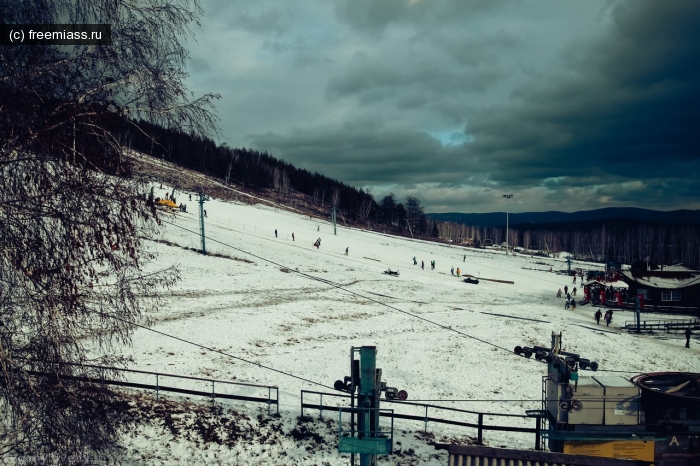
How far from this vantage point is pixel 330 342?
28.8 m

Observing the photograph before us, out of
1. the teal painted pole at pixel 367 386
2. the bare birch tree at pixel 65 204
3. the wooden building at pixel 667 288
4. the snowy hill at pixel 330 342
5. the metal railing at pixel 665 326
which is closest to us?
the bare birch tree at pixel 65 204

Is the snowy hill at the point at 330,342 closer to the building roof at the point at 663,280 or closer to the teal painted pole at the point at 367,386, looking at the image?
the teal painted pole at the point at 367,386

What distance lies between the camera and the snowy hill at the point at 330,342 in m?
15.5

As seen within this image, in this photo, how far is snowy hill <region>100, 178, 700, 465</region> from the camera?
51.0 ft

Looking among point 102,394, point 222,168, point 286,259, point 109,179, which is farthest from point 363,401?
point 222,168

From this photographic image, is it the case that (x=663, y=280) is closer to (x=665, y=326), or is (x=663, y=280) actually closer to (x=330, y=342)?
(x=665, y=326)

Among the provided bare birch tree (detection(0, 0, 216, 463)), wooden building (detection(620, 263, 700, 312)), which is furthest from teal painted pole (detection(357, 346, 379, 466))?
wooden building (detection(620, 263, 700, 312))

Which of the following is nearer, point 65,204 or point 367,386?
point 65,204

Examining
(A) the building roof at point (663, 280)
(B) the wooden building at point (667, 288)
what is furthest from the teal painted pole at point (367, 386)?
(A) the building roof at point (663, 280)

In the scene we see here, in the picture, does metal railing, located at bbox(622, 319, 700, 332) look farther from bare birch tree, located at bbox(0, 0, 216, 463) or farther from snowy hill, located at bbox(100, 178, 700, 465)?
bare birch tree, located at bbox(0, 0, 216, 463)

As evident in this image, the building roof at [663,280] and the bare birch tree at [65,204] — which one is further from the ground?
the bare birch tree at [65,204]

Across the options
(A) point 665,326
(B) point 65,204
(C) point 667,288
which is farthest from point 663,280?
(B) point 65,204

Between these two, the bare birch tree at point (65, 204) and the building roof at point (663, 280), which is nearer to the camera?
the bare birch tree at point (65, 204)

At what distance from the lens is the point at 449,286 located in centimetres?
5241
